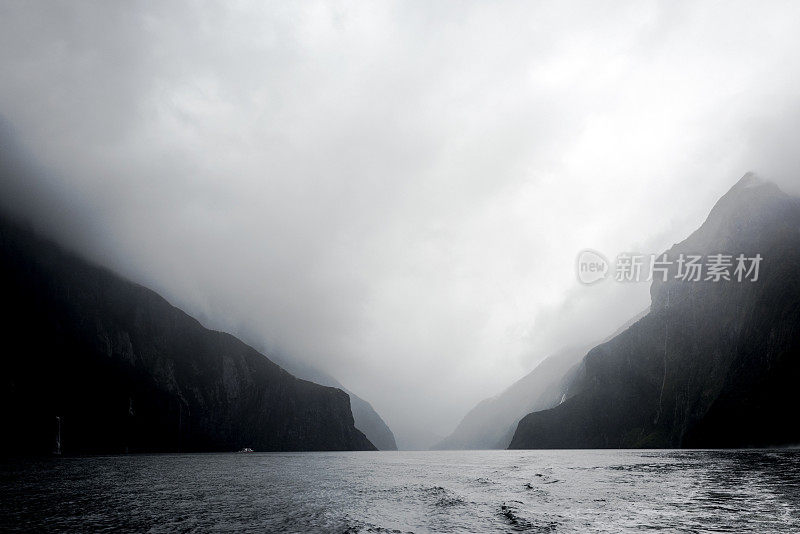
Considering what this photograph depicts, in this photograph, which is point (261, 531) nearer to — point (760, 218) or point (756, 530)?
point (756, 530)

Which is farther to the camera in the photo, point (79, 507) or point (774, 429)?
point (774, 429)

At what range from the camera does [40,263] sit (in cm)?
19862

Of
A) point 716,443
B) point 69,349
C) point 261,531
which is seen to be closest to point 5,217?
point 69,349

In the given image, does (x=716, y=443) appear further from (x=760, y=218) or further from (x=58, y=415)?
(x=58, y=415)

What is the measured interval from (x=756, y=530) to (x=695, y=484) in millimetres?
28290

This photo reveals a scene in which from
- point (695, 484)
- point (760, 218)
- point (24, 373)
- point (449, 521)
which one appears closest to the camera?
point (449, 521)

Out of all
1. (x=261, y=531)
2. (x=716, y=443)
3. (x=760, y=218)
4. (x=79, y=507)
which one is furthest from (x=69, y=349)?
(x=760, y=218)

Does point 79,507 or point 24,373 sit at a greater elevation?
point 24,373

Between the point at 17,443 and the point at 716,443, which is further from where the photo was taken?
the point at 716,443

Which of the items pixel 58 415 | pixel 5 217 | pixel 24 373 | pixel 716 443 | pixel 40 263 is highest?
pixel 5 217

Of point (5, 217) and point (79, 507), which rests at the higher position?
point (5, 217)

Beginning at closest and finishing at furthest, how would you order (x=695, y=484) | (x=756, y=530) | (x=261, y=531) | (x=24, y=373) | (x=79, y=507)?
(x=756, y=530)
(x=261, y=531)
(x=79, y=507)
(x=695, y=484)
(x=24, y=373)

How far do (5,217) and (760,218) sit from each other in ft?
1034

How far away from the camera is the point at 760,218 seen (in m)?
193
